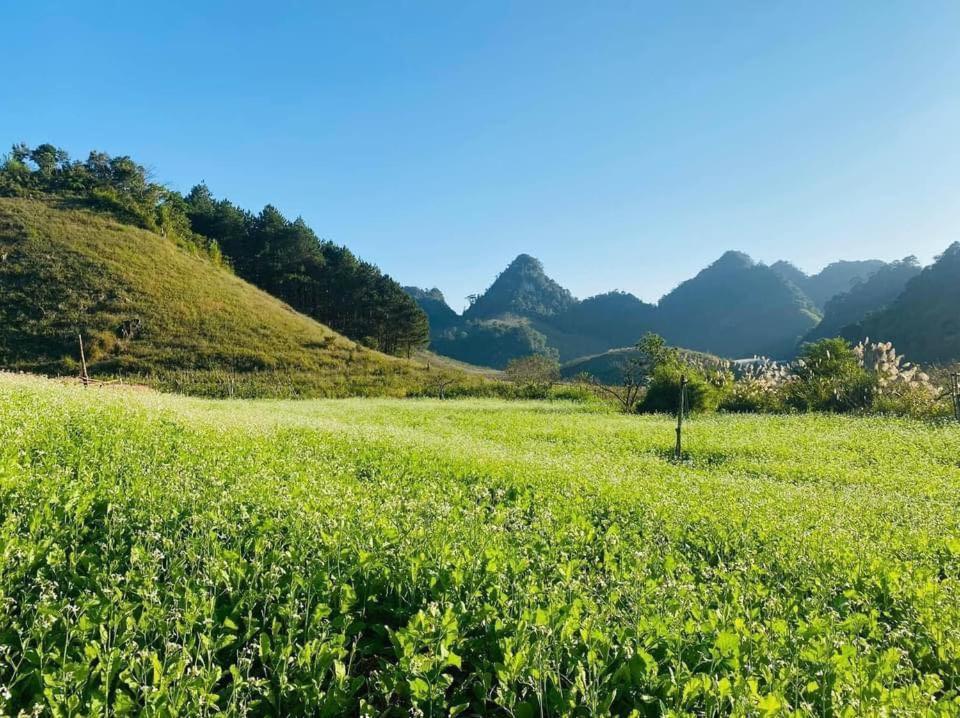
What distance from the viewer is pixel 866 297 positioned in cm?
15725

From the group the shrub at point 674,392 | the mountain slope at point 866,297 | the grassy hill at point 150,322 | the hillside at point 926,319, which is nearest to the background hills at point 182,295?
the grassy hill at point 150,322

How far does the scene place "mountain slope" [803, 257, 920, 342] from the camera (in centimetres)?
15138

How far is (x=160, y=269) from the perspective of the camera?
6788 cm

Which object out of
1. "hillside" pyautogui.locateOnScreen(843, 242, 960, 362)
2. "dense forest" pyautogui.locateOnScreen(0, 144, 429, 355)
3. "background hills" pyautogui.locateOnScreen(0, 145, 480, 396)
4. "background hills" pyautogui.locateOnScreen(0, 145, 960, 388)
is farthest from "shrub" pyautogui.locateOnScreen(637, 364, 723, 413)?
"hillside" pyautogui.locateOnScreen(843, 242, 960, 362)

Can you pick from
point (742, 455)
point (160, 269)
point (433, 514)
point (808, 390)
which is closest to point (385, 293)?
point (160, 269)

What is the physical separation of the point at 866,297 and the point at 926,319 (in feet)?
219

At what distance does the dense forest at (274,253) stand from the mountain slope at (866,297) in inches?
4941

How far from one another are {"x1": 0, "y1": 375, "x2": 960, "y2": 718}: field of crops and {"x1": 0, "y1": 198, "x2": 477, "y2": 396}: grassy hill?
127 ft

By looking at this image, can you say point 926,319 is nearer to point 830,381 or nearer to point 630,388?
point 830,381

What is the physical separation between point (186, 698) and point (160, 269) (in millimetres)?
Answer: 78232

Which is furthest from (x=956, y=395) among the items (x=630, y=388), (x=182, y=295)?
(x=182, y=295)

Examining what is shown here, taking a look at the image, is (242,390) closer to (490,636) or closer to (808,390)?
(808,390)

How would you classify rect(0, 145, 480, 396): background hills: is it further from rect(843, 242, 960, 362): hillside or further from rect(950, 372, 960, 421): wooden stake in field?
rect(843, 242, 960, 362): hillside

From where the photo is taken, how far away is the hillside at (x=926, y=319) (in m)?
92.4
